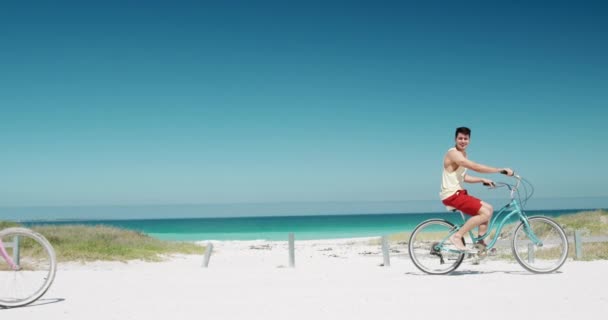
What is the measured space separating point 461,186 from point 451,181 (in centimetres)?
21

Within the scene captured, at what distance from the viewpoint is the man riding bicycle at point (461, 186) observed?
9.22 metres

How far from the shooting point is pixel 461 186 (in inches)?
375

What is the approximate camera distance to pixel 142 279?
1059 centimetres

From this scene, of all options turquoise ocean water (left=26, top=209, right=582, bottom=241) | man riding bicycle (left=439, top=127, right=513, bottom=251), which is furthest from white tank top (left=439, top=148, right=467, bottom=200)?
turquoise ocean water (left=26, top=209, right=582, bottom=241)

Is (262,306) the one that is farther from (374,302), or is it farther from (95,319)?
(95,319)

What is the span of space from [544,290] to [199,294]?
492 centimetres

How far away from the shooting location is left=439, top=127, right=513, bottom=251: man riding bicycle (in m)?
9.22

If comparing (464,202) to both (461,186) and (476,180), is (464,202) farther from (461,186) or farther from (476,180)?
(476,180)

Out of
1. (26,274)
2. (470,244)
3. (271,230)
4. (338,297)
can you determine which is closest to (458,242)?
(470,244)

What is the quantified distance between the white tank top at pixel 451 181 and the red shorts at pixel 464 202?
0.08 m

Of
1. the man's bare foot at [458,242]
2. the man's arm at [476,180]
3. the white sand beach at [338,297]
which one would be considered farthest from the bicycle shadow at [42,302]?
the man's arm at [476,180]

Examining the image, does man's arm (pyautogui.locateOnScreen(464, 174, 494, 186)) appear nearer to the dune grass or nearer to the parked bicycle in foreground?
the parked bicycle in foreground

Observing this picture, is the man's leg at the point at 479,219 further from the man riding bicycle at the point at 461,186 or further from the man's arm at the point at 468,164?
the man's arm at the point at 468,164

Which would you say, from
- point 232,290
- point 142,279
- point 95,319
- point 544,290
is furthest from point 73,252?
point 544,290
